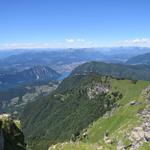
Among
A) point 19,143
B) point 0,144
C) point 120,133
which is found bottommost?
point 120,133

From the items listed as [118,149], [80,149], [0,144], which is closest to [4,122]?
[0,144]

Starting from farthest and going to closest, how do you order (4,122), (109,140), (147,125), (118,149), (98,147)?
(147,125) < (109,140) < (118,149) < (98,147) < (4,122)

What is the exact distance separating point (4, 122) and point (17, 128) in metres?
6.90

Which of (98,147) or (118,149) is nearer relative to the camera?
(98,147)

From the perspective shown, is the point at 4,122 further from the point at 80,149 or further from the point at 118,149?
the point at 118,149

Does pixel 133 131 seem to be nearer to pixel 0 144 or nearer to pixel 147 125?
pixel 147 125

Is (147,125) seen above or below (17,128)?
below

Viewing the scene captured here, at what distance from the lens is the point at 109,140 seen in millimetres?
175125

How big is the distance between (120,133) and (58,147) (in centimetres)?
4513

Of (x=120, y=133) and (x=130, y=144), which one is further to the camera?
(x=120, y=133)

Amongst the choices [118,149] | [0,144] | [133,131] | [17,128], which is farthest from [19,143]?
[133,131]

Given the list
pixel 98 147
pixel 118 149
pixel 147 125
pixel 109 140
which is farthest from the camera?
pixel 147 125

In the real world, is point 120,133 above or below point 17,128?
below

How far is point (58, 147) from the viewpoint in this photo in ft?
533
